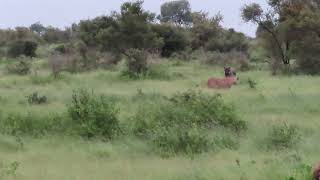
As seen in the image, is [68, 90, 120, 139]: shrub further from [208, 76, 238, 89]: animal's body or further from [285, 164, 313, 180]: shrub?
[208, 76, 238, 89]: animal's body

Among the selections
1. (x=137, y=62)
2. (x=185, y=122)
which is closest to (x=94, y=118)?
(x=185, y=122)

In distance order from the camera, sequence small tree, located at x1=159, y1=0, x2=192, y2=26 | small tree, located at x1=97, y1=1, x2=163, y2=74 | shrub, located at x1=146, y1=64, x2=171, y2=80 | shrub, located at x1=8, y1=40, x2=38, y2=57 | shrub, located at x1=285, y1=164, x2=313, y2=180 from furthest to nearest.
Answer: small tree, located at x1=159, y1=0, x2=192, y2=26 < shrub, located at x1=8, y1=40, x2=38, y2=57 < small tree, located at x1=97, y1=1, x2=163, y2=74 < shrub, located at x1=146, y1=64, x2=171, y2=80 < shrub, located at x1=285, y1=164, x2=313, y2=180

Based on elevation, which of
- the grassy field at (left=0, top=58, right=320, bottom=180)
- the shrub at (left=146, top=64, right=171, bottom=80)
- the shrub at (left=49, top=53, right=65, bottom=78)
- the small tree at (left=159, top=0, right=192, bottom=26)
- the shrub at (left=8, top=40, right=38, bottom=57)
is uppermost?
the small tree at (left=159, top=0, right=192, bottom=26)

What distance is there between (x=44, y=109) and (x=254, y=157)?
17.6ft

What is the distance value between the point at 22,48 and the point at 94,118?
83.2 feet

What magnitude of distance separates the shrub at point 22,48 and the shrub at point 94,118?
24607mm

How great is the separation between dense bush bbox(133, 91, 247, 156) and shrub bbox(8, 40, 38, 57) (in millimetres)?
24349

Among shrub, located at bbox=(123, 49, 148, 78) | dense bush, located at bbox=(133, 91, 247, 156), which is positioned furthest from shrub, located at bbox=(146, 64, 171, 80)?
dense bush, located at bbox=(133, 91, 247, 156)

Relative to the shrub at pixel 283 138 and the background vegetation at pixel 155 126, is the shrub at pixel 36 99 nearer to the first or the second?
the background vegetation at pixel 155 126

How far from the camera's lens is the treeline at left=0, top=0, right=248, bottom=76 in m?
24.2

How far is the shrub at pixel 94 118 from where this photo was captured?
9.85 meters

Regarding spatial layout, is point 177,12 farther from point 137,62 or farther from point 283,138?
point 283,138

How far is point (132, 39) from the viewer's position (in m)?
24.2

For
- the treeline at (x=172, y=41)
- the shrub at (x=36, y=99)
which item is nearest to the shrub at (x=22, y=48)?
the treeline at (x=172, y=41)
